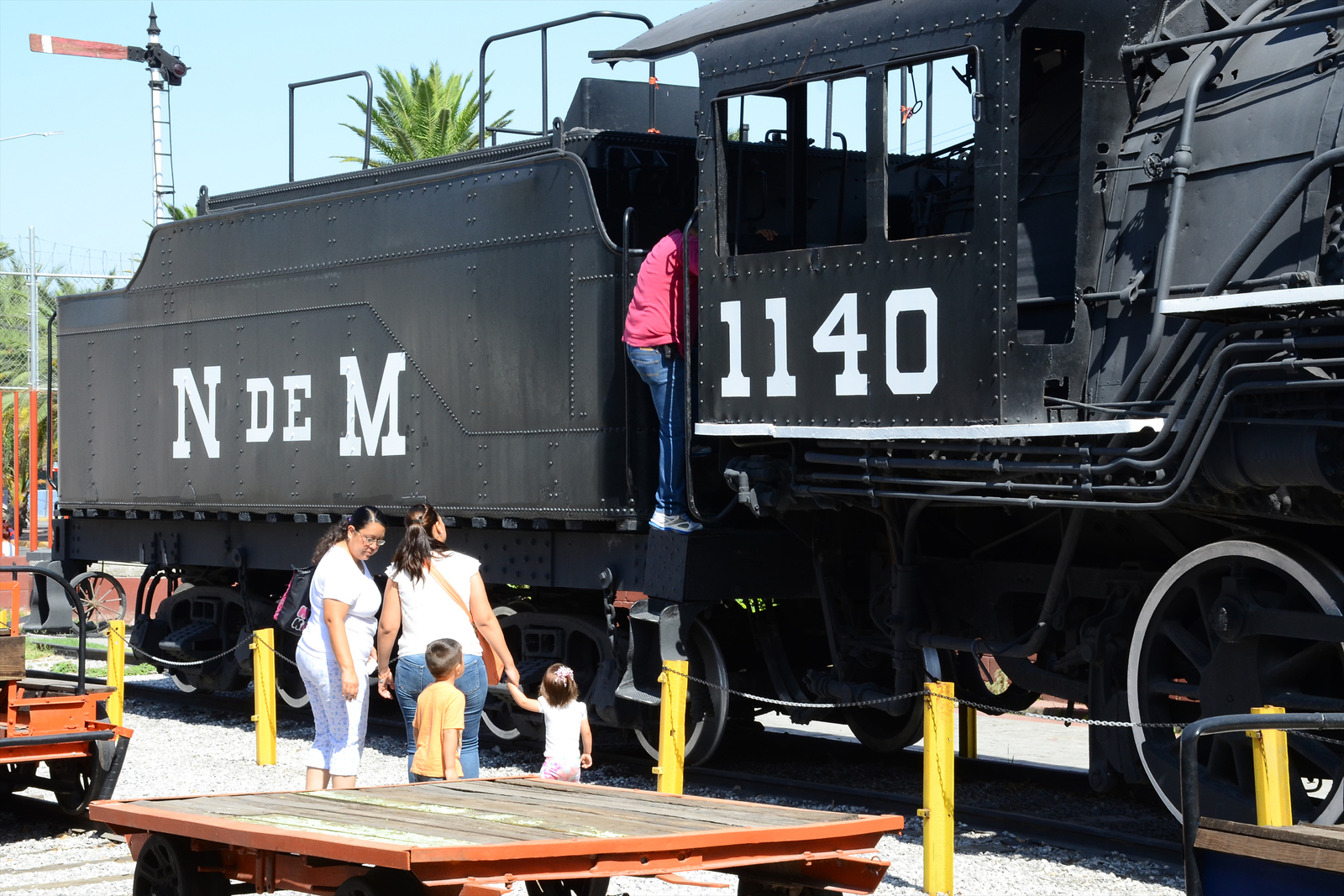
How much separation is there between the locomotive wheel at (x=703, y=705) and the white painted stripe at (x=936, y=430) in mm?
1628

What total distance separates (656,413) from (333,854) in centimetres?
514

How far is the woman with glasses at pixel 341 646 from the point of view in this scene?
288 inches

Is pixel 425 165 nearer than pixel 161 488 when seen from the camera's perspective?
Yes

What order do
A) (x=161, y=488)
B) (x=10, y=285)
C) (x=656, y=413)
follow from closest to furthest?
(x=656, y=413), (x=161, y=488), (x=10, y=285)

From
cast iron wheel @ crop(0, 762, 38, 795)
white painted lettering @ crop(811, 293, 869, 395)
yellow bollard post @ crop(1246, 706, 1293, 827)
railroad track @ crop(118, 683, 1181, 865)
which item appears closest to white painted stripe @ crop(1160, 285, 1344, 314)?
yellow bollard post @ crop(1246, 706, 1293, 827)

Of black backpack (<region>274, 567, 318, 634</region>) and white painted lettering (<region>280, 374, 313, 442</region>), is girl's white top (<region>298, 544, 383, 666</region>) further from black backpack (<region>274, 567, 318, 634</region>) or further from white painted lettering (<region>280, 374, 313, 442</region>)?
white painted lettering (<region>280, 374, 313, 442</region>)

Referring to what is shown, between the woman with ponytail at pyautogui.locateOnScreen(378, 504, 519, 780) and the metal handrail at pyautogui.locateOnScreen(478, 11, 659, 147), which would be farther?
the metal handrail at pyautogui.locateOnScreen(478, 11, 659, 147)

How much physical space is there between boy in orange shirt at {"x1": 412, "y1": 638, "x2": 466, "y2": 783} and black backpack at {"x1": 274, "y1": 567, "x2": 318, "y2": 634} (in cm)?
132

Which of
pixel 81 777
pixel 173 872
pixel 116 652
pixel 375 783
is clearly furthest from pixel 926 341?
pixel 116 652

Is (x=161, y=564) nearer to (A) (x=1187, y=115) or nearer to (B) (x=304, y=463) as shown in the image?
(B) (x=304, y=463)

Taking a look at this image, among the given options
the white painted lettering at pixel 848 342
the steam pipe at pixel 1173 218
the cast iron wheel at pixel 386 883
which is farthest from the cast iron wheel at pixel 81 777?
the steam pipe at pixel 1173 218

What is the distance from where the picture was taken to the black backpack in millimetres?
8094

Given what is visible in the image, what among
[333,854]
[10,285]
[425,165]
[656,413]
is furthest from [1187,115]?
[10,285]

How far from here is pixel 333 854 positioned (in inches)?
174
